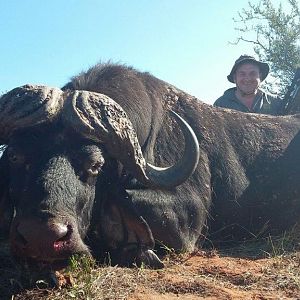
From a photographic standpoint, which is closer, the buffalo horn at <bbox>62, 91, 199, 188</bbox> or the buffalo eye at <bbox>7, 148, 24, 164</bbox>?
the buffalo eye at <bbox>7, 148, 24, 164</bbox>

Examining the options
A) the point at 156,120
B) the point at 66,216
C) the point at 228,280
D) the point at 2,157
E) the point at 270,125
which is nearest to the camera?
the point at 66,216

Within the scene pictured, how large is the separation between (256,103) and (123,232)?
5877mm

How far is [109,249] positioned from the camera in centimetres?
457

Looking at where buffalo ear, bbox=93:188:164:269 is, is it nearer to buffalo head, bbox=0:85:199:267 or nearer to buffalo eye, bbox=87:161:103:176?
buffalo head, bbox=0:85:199:267

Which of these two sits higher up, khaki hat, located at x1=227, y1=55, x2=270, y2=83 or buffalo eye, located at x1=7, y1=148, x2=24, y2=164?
khaki hat, located at x1=227, y1=55, x2=270, y2=83

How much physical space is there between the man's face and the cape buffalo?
3.37 metres

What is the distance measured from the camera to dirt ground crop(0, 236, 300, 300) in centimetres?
340

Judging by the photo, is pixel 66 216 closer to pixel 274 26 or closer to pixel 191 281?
pixel 191 281

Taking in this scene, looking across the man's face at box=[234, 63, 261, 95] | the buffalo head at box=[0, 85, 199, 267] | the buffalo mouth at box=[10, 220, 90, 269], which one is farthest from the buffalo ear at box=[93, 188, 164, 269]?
the man's face at box=[234, 63, 261, 95]

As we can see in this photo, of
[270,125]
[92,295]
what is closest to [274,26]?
[270,125]

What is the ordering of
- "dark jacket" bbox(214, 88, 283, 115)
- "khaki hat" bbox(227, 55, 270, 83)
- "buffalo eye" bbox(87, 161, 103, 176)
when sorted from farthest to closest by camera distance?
"khaki hat" bbox(227, 55, 270, 83), "dark jacket" bbox(214, 88, 283, 115), "buffalo eye" bbox(87, 161, 103, 176)

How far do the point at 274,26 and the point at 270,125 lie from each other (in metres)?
13.3

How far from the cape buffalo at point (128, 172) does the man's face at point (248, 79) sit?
11.1 feet

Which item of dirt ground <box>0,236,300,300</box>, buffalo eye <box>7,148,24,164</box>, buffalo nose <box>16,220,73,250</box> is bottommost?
dirt ground <box>0,236,300,300</box>
